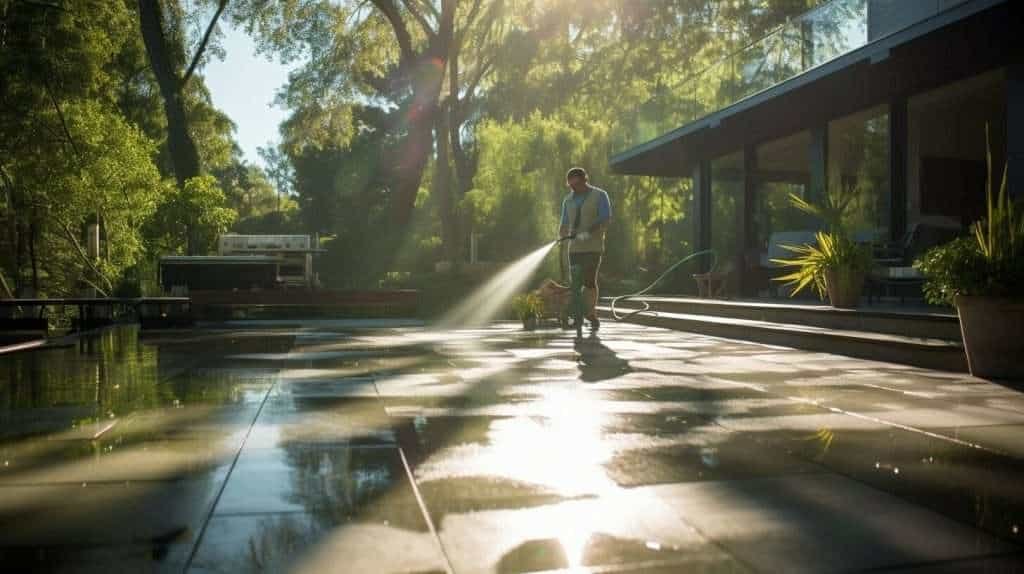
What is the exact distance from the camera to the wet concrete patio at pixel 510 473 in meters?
2.38

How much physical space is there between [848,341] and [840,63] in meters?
5.82

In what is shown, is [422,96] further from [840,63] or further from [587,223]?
[587,223]

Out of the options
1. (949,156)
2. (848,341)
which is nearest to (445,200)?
(949,156)

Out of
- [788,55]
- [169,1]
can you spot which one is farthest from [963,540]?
[169,1]

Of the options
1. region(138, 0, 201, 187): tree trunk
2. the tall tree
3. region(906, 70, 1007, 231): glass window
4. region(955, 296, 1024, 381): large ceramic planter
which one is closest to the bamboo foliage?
region(955, 296, 1024, 381): large ceramic planter

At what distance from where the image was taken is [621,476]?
327cm

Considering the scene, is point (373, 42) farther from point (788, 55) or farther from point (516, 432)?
point (516, 432)

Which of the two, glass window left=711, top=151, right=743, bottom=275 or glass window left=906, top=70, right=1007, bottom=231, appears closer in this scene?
glass window left=906, top=70, right=1007, bottom=231

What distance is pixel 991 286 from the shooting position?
20.2 feet

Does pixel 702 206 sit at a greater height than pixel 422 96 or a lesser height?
lesser

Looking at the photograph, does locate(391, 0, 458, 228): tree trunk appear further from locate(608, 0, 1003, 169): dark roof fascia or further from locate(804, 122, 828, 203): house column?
locate(804, 122, 828, 203): house column

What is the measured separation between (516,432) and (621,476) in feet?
3.41

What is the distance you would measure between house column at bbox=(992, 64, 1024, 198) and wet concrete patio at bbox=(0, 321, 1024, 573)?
21.6 ft

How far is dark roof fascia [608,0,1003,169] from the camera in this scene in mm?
10211
